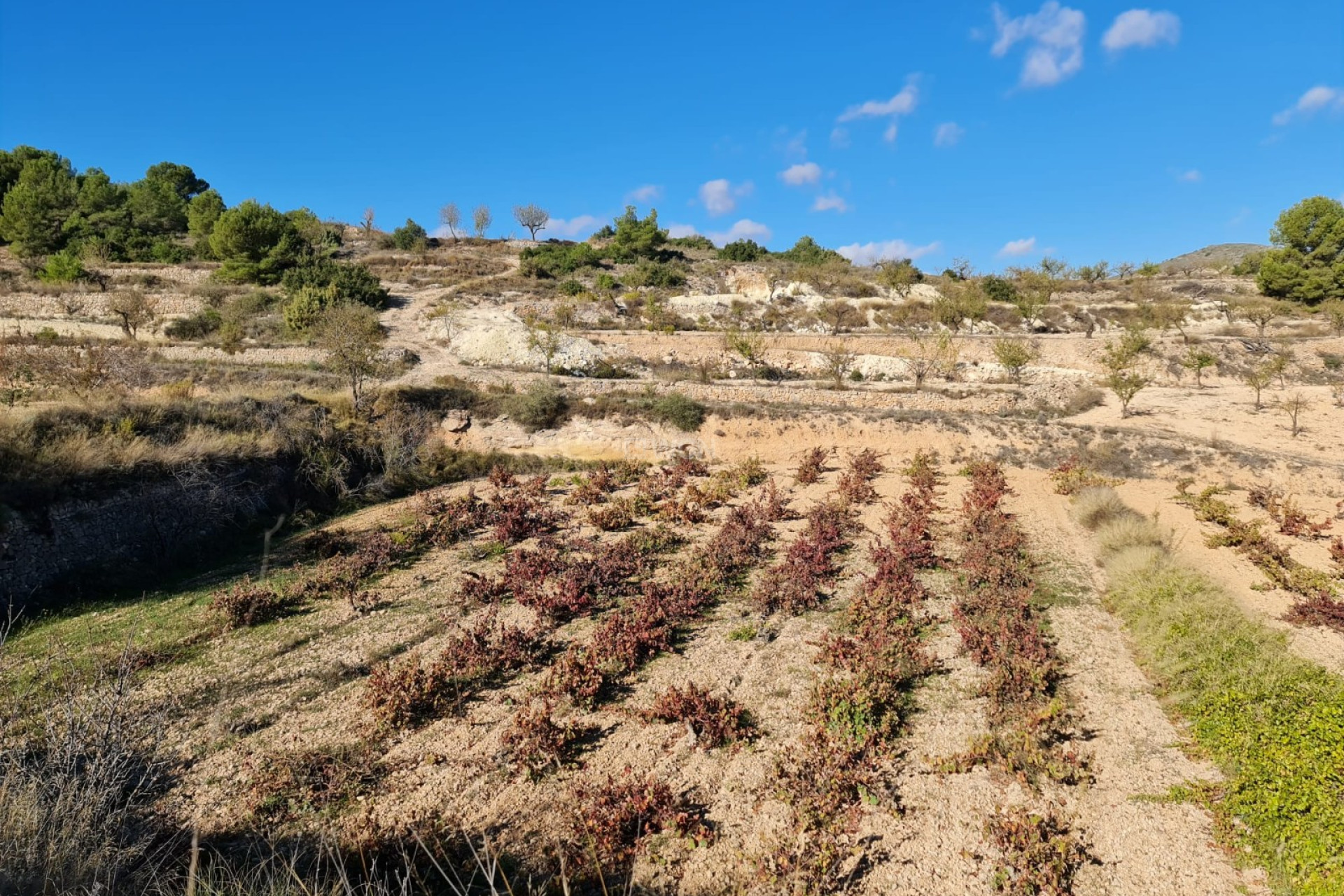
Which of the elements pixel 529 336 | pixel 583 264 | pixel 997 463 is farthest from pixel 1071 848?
pixel 583 264

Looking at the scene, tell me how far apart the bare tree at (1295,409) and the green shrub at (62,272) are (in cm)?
6123

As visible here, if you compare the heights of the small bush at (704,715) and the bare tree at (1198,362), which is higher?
the bare tree at (1198,362)

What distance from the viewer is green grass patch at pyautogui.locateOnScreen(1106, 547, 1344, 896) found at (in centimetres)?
→ 523

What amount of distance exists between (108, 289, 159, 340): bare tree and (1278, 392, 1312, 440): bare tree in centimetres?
4706

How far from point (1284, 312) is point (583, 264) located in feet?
170

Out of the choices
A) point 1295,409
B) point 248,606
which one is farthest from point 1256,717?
point 1295,409

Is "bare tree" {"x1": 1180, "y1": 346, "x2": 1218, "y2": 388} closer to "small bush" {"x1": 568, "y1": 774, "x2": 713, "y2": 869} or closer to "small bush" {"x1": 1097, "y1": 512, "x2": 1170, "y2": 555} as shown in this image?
"small bush" {"x1": 1097, "y1": 512, "x2": 1170, "y2": 555}

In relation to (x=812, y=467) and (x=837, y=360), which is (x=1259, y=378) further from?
(x=812, y=467)

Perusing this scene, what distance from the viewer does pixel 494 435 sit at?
Answer: 69.4 ft

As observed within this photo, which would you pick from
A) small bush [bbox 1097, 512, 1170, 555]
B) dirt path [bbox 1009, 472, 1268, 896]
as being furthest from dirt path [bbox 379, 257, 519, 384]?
dirt path [bbox 1009, 472, 1268, 896]

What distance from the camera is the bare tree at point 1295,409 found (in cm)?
2017

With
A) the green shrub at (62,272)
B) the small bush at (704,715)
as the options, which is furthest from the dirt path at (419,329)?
the small bush at (704,715)

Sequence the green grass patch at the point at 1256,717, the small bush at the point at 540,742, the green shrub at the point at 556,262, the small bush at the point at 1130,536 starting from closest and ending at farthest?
the green grass patch at the point at 1256,717 < the small bush at the point at 540,742 < the small bush at the point at 1130,536 < the green shrub at the point at 556,262

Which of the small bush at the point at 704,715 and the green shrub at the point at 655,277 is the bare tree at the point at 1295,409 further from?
the green shrub at the point at 655,277
